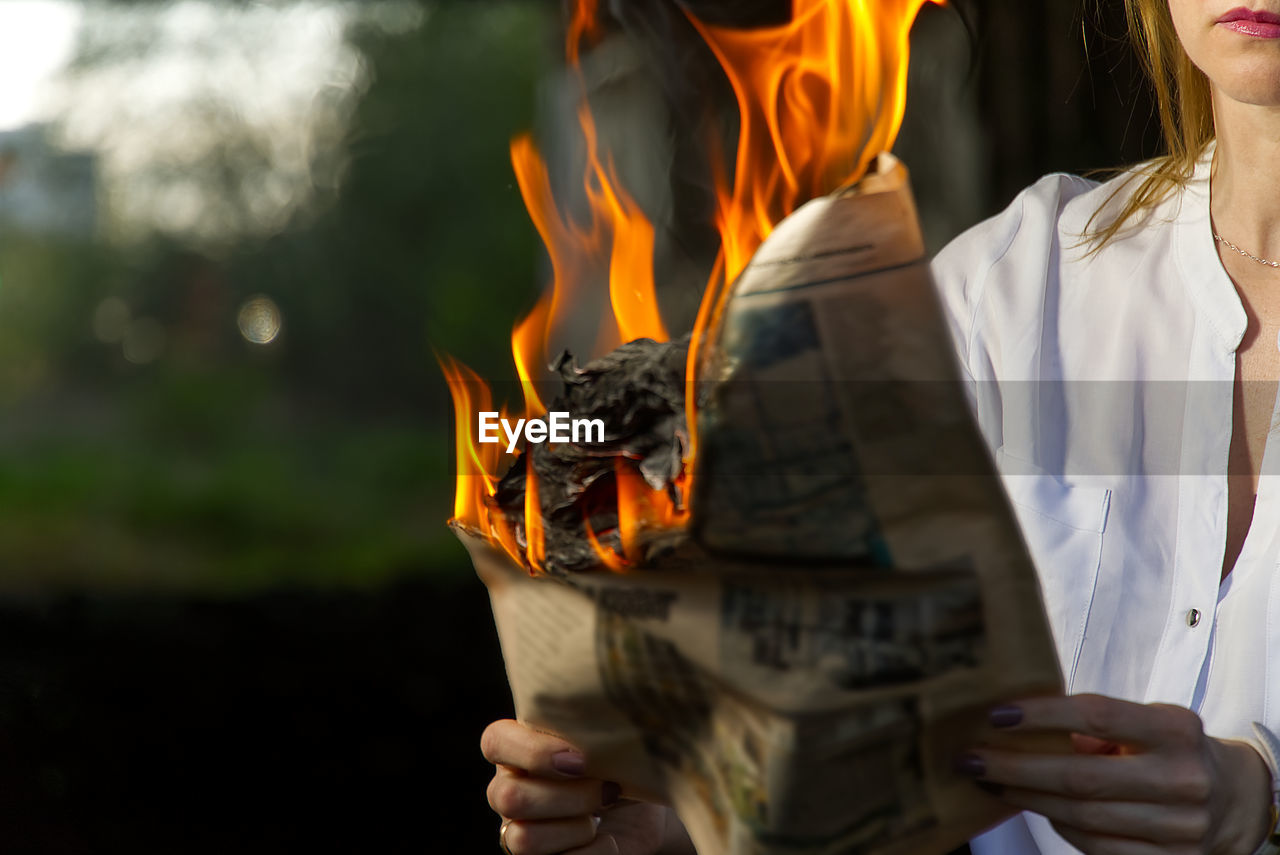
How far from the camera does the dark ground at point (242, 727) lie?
7.88 ft

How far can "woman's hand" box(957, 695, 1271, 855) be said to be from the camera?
0.56 m

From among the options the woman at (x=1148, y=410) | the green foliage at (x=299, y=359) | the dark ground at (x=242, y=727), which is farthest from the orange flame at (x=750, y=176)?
the green foliage at (x=299, y=359)

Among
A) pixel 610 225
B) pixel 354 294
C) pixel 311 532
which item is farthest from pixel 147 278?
pixel 610 225

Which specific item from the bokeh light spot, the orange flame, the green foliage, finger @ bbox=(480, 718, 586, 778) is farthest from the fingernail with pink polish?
the bokeh light spot

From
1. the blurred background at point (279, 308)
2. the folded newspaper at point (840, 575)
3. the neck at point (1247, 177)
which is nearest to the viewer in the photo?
the folded newspaper at point (840, 575)

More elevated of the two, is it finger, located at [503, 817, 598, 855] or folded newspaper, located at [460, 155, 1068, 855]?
folded newspaper, located at [460, 155, 1068, 855]

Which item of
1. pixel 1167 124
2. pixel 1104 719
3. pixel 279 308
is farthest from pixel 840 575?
pixel 279 308

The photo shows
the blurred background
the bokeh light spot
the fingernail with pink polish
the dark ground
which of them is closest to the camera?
the fingernail with pink polish

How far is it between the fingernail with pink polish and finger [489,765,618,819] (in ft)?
0.09

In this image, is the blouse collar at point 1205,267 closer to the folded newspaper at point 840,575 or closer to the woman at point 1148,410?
the woman at point 1148,410

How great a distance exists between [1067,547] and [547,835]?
0.49m

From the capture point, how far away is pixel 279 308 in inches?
261

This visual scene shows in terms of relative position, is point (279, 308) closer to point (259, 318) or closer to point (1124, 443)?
point (259, 318)

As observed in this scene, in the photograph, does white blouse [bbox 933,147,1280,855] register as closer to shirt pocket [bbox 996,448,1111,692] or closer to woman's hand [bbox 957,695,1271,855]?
shirt pocket [bbox 996,448,1111,692]
